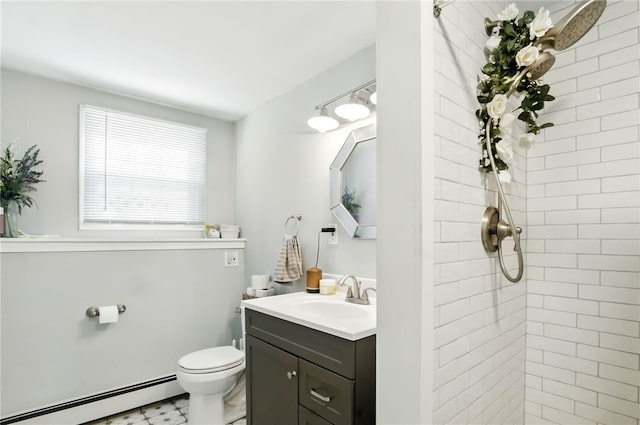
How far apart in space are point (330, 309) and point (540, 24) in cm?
A: 157

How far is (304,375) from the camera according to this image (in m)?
1.54

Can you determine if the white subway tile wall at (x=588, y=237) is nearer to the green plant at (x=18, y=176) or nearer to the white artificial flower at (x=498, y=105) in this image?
the white artificial flower at (x=498, y=105)

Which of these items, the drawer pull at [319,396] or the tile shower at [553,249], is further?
the drawer pull at [319,396]

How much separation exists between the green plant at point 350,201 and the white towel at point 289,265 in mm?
542

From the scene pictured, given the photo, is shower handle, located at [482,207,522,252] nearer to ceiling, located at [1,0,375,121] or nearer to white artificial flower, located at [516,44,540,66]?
white artificial flower, located at [516,44,540,66]

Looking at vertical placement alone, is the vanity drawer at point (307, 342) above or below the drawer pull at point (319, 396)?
above

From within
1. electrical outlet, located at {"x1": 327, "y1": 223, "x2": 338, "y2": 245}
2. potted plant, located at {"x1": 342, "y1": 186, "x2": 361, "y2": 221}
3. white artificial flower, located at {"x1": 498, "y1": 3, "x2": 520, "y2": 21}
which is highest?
white artificial flower, located at {"x1": 498, "y1": 3, "x2": 520, "y2": 21}

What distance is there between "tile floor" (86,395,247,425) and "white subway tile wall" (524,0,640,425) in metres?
1.99

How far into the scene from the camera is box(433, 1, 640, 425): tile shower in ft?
3.57

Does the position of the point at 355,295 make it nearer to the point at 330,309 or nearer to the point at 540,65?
the point at 330,309

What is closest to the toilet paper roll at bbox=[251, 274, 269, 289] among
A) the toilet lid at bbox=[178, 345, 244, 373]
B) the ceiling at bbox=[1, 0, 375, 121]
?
the toilet lid at bbox=[178, 345, 244, 373]

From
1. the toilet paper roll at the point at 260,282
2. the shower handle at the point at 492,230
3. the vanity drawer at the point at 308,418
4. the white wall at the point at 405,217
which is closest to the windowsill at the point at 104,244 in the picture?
the toilet paper roll at the point at 260,282

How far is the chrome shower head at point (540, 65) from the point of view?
1110 millimetres

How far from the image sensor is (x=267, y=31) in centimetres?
197
